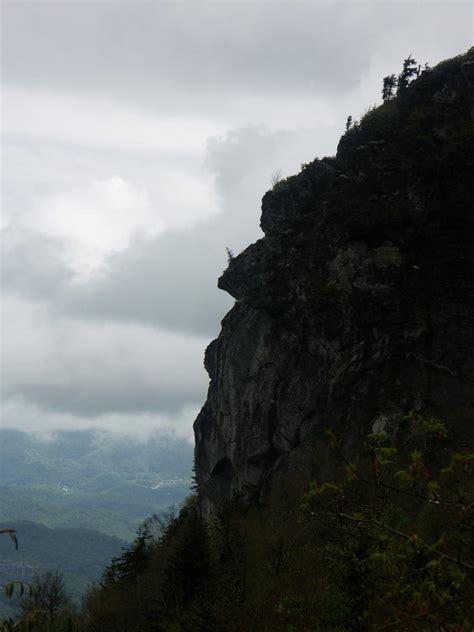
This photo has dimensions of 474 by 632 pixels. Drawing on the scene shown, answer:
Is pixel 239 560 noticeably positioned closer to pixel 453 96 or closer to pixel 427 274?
pixel 427 274

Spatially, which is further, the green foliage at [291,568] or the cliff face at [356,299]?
the cliff face at [356,299]

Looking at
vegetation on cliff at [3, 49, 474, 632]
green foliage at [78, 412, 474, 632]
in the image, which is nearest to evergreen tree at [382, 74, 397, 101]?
vegetation on cliff at [3, 49, 474, 632]

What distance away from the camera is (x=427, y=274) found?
56625mm

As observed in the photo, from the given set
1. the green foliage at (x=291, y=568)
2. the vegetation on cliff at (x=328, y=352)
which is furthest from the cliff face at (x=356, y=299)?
the green foliage at (x=291, y=568)

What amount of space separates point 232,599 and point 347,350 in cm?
2736

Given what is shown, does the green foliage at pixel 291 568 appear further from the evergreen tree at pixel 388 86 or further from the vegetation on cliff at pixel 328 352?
the evergreen tree at pixel 388 86

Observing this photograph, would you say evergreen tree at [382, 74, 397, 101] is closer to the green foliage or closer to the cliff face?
the cliff face

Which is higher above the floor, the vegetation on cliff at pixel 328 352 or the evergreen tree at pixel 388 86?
the evergreen tree at pixel 388 86

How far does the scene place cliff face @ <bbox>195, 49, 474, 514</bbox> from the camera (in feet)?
173

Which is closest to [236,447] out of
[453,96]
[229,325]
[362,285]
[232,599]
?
[229,325]

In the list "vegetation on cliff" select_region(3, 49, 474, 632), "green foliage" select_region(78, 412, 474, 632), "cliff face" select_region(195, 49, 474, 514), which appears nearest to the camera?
"green foliage" select_region(78, 412, 474, 632)

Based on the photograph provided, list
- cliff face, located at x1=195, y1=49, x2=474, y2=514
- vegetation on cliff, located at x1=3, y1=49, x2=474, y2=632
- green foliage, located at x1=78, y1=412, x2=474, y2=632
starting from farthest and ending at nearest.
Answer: cliff face, located at x1=195, y1=49, x2=474, y2=514, vegetation on cliff, located at x1=3, y1=49, x2=474, y2=632, green foliage, located at x1=78, y1=412, x2=474, y2=632

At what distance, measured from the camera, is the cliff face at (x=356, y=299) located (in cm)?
5272

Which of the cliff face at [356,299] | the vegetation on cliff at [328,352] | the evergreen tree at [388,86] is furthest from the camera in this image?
the evergreen tree at [388,86]
